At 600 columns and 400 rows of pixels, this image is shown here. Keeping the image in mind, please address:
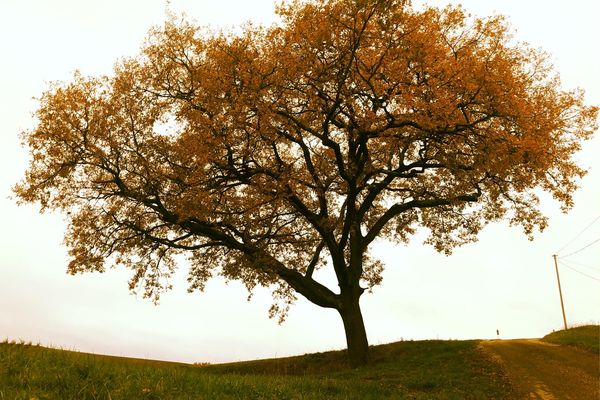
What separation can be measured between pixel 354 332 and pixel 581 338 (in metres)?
12.5

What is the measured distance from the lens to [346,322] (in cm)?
2328

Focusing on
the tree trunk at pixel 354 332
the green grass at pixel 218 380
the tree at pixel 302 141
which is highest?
the tree at pixel 302 141

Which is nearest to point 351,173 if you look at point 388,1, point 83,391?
point 388,1

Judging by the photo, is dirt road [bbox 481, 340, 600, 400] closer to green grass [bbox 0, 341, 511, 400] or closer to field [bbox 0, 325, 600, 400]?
field [bbox 0, 325, 600, 400]

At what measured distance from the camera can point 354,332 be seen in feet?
76.1

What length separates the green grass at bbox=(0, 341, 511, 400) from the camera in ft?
30.0

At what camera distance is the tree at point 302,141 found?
18547 millimetres

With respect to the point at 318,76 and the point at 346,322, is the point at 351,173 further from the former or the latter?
the point at 346,322

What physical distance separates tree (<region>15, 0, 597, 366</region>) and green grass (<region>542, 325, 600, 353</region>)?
7.04m

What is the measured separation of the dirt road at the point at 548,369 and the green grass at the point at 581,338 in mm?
645

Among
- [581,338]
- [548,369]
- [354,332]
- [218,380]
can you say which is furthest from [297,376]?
[581,338]

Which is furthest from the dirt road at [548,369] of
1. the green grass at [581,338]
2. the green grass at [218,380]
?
A: the green grass at [218,380]

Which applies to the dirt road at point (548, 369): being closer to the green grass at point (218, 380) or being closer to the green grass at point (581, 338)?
the green grass at point (581, 338)

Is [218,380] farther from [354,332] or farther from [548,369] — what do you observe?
[548,369]
